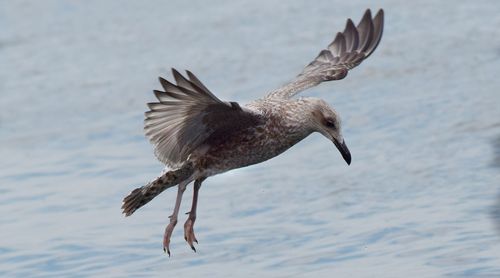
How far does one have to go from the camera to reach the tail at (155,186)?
7953 millimetres

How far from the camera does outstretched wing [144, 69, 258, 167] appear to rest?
7168 millimetres

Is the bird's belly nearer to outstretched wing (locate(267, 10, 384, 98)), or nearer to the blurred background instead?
the blurred background

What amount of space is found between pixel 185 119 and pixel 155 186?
0.59m

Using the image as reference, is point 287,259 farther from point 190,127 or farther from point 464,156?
point 464,156

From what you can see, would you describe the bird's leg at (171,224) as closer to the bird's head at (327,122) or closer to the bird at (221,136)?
the bird at (221,136)

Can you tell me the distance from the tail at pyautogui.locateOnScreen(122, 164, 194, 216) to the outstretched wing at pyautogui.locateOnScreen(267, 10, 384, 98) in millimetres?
1441

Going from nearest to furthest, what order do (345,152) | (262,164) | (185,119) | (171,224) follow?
(185,119), (345,152), (171,224), (262,164)

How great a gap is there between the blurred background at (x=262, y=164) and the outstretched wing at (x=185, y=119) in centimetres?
88

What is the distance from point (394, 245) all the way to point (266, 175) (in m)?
2.05

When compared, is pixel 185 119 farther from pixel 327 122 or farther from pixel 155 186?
pixel 327 122

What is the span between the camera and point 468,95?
11812 millimetres

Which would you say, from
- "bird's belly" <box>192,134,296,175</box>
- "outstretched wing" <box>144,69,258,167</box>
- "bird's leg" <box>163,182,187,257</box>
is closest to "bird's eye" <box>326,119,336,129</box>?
"bird's belly" <box>192,134,296,175</box>

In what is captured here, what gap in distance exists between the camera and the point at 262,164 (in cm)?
1064

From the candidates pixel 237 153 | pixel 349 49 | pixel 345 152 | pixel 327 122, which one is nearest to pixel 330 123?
pixel 327 122
